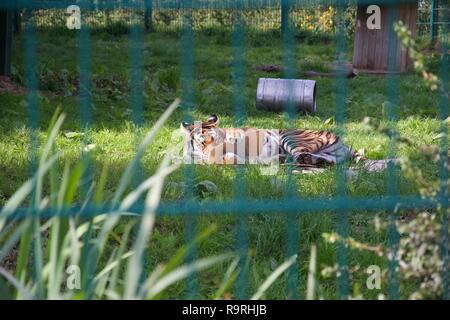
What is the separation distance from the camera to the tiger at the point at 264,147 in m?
5.47

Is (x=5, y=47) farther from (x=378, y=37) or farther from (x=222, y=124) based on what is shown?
(x=378, y=37)

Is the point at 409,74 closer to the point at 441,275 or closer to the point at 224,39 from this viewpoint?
the point at 224,39

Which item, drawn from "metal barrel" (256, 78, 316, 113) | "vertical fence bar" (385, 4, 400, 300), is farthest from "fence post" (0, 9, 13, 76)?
"vertical fence bar" (385, 4, 400, 300)

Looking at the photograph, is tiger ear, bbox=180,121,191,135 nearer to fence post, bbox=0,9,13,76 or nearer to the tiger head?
the tiger head

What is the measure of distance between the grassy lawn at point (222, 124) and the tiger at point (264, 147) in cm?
23

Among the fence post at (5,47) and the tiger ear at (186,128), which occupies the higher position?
the fence post at (5,47)

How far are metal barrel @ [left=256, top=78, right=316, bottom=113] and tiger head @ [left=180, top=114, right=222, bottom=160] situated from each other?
129 centimetres

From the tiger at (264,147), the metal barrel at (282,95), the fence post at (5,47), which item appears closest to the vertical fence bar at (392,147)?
the tiger at (264,147)

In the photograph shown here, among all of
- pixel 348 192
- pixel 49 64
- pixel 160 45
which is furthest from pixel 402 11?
pixel 348 192

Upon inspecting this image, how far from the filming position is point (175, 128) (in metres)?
6.62

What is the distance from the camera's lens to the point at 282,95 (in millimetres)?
7598

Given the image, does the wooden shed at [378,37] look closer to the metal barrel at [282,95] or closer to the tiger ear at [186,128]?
the metal barrel at [282,95]

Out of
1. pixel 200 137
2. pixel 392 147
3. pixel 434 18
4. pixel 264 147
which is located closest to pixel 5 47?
pixel 200 137

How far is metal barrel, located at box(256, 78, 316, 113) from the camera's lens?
734 cm
